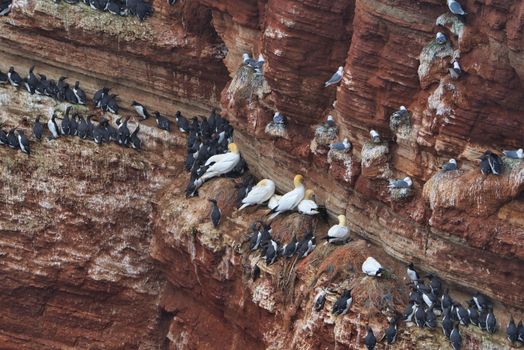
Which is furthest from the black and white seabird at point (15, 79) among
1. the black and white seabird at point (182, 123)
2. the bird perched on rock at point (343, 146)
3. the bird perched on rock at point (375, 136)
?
the bird perched on rock at point (375, 136)

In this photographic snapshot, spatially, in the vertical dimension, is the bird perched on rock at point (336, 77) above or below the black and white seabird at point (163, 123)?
above

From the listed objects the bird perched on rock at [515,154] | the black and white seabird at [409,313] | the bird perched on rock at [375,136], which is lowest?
the black and white seabird at [409,313]

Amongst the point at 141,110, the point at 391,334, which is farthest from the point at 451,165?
the point at 141,110

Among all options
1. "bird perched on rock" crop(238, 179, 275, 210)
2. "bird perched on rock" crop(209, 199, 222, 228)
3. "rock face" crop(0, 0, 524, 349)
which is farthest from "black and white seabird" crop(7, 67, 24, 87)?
"bird perched on rock" crop(238, 179, 275, 210)

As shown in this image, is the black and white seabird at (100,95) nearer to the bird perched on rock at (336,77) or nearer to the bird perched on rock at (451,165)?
the bird perched on rock at (336,77)

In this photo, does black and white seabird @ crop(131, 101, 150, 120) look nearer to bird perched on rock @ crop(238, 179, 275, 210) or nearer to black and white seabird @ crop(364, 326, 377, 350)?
bird perched on rock @ crop(238, 179, 275, 210)

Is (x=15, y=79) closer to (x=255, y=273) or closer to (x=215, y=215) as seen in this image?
(x=215, y=215)

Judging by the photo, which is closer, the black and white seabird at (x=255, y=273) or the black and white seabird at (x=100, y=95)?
the black and white seabird at (x=255, y=273)
